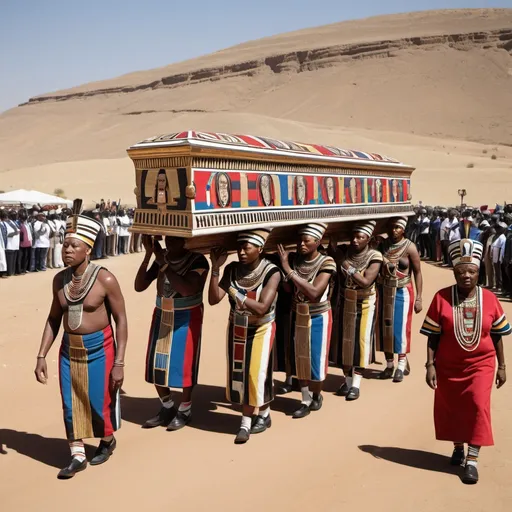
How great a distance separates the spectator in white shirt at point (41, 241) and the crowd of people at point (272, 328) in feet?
36.3

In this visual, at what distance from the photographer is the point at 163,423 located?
5609 mm

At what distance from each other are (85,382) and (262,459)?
4.91 feet

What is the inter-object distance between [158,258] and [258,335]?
1115 millimetres

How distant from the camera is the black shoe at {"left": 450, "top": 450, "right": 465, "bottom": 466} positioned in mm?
4797

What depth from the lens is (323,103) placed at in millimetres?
86812

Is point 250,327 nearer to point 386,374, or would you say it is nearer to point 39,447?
point 39,447

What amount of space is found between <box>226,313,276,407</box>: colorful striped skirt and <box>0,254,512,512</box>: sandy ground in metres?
0.38

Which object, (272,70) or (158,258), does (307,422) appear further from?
(272,70)

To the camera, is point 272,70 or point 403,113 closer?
point 403,113

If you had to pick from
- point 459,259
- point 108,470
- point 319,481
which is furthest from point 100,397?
point 459,259

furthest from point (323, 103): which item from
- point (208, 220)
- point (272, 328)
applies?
point (208, 220)

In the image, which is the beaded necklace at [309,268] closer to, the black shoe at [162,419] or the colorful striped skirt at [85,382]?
the black shoe at [162,419]

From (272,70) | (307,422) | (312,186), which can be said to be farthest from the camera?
(272,70)

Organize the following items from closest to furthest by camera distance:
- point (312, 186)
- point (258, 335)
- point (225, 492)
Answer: point (225, 492) → point (258, 335) → point (312, 186)
